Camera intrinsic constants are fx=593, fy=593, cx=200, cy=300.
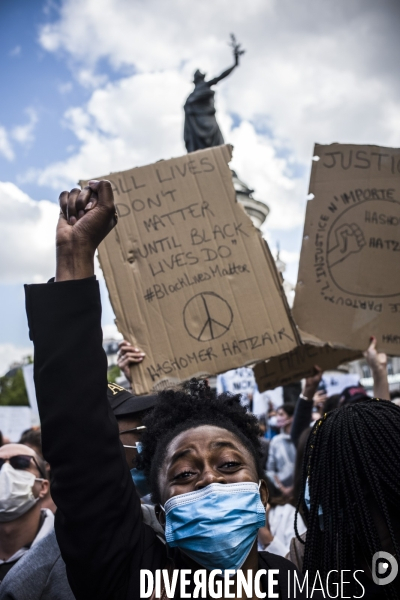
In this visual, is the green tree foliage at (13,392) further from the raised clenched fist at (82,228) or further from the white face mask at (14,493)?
the raised clenched fist at (82,228)

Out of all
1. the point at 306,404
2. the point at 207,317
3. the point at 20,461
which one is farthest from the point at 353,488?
the point at 306,404

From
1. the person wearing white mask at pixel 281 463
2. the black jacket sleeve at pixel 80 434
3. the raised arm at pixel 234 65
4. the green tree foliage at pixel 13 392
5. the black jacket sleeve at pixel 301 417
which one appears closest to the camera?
the black jacket sleeve at pixel 80 434

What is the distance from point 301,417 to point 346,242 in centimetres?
124

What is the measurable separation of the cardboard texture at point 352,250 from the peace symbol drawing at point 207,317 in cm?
41

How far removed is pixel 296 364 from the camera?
3574 mm

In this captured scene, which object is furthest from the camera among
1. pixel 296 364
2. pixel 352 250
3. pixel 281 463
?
pixel 281 463

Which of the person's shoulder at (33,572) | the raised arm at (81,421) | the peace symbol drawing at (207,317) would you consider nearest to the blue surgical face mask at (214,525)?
the raised arm at (81,421)

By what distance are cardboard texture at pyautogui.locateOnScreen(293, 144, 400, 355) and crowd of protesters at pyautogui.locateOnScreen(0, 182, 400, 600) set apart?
4.48ft

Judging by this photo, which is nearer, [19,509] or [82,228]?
[82,228]

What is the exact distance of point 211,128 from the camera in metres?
12.2

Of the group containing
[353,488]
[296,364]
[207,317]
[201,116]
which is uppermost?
[201,116]

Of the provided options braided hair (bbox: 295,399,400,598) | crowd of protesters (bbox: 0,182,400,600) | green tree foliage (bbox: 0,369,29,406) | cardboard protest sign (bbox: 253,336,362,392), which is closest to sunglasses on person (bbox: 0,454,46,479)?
crowd of protesters (bbox: 0,182,400,600)

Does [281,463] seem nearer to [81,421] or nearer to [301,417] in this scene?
[301,417]

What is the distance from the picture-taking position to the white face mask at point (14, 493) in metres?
2.71
